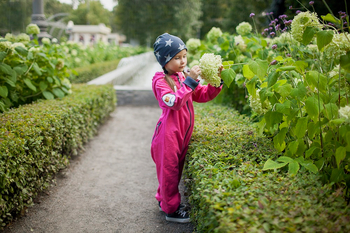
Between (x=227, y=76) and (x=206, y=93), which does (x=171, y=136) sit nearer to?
(x=206, y=93)

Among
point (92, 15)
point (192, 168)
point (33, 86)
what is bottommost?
point (192, 168)

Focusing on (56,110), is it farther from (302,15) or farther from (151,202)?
(302,15)

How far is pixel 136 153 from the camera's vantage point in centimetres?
454

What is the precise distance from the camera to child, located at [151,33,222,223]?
2.39 meters

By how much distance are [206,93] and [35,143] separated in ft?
5.14

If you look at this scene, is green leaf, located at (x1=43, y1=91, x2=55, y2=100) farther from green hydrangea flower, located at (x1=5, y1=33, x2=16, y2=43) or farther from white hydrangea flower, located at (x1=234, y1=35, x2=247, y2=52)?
white hydrangea flower, located at (x1=234, y1=35, x2=247, y2=52)

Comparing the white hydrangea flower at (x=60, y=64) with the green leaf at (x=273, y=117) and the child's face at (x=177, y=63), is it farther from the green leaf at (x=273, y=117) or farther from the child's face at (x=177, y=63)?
the green leaf at (x=273, y=117)

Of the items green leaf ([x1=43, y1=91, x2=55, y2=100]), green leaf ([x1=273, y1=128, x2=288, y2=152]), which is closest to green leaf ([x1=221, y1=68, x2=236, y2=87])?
green leaf ([x1=273, y1=128, x2=288, y2=152])

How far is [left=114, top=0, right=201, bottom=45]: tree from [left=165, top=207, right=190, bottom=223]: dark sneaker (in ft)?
111

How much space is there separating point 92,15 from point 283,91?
6561cm

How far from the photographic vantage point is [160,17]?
3662cm

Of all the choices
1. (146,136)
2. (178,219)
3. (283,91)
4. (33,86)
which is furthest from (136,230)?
(146,136)

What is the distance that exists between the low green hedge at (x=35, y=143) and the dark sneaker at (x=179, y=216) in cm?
124

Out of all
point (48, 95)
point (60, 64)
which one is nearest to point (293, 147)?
point (48, 95)
